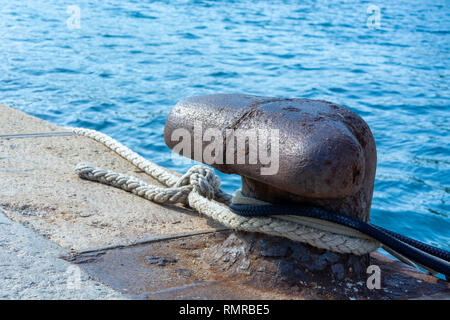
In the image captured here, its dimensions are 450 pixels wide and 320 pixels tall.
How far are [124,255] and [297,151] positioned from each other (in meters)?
0.93

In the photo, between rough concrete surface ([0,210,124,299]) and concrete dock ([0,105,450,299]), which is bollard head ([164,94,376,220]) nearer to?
concrete dock ([0,105,450,299])

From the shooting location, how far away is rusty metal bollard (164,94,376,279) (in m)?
1.90

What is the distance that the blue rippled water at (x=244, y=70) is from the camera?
5.57m

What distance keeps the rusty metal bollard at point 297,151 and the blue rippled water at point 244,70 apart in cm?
240

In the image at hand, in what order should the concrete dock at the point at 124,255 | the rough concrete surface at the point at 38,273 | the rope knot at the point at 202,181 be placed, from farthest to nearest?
the rope knot at the point at 202,181, the concrete dock at the point at 124,255, the rough concrete surface at the point at 38,273

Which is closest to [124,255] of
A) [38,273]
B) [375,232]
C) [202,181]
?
[38,273]

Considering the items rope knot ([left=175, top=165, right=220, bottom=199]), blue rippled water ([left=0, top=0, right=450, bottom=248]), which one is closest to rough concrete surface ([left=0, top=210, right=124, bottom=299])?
rope knot ([left=175, top=165, right=220, bottom=199])

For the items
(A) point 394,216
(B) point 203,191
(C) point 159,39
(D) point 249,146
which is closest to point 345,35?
(C) point 159,39

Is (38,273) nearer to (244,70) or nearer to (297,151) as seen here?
(297,151)

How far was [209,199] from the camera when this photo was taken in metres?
3.15

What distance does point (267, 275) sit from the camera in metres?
2.15

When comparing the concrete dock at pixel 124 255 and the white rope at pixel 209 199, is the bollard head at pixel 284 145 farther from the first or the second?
the concrete dock at pixel 124 255

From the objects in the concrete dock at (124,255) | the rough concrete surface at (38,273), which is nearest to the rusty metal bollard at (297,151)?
the concrete dock at (124,255)

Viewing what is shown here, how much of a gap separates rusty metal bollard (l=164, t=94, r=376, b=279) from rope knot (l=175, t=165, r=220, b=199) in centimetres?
71
